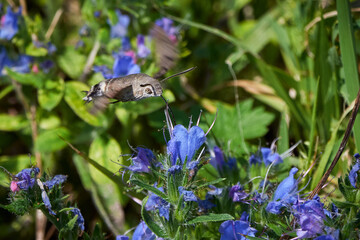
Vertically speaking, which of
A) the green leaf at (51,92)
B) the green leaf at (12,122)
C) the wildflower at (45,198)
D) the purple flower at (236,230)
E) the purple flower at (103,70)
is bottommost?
the green leaf at (12,122)

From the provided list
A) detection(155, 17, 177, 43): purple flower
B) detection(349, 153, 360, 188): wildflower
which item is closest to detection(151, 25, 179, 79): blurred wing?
detection(155, 17, 177, 43): purple flower

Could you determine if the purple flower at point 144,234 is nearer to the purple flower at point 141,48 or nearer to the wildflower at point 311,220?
the wildflower at point 311,220

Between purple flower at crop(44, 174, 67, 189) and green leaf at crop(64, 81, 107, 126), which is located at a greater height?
purple flower at crop(44, 174, 67, 189)

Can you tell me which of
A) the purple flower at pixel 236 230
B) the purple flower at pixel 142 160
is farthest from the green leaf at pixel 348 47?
the purple flower at pixel 142 160

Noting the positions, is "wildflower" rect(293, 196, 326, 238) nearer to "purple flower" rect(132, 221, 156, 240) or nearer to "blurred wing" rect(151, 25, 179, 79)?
"purple flower" rect(132, 221, 156, 240)

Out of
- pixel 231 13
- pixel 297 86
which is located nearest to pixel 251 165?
pixel 297 86

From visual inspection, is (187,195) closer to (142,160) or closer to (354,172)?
(142,160)

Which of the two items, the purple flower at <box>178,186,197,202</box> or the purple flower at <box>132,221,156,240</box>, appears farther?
the purple flower at <box>132,221,156,240</box>
